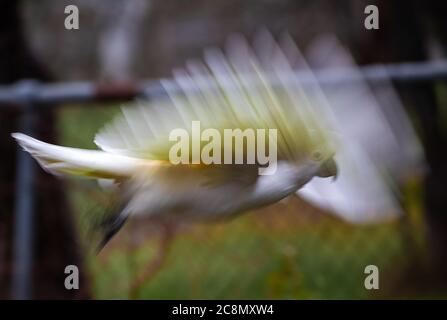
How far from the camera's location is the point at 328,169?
0.44 m

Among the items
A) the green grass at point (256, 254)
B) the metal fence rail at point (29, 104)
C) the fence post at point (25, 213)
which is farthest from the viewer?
the green grass at point (256, 254)

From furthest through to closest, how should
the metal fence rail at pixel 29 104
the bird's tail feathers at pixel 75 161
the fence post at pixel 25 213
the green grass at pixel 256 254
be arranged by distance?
the green grass at pixel 256 254 < the fence post at pixel 25 213 < the metal fence rail at pixel 29 104 < the bird's tail feathers at pixel 75 161

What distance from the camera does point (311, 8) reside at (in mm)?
3414

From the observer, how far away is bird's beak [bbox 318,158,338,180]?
0.43 metres

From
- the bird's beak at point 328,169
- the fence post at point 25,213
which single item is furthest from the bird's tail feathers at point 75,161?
the fence post at point 25,213

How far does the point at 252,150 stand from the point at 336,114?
52 millimetres

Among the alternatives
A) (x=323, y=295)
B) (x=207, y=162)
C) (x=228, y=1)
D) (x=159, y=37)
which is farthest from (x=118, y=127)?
(x=159, y=37)

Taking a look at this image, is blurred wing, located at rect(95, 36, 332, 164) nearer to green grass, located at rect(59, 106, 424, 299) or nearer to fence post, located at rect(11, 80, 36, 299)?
fence post, located at rect(11, 80, 36, 299)

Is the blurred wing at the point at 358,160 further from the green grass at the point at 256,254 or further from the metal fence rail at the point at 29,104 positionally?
the green grass at the point at 256,254

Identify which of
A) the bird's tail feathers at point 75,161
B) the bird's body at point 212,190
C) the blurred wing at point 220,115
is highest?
the blurred wing at point 220,115

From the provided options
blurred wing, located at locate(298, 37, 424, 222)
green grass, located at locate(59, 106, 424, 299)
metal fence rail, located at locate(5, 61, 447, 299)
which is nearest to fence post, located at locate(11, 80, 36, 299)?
metal fence rail, located at locate(5, 61, 447, 299)

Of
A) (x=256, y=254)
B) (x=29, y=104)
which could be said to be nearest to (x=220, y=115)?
(x=29, y=104)

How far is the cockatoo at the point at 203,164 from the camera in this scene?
1.29 ft

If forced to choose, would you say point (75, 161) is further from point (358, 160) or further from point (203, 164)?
point (358, 160)
